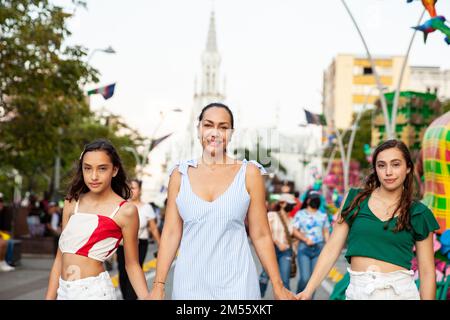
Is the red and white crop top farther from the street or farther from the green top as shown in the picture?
the street

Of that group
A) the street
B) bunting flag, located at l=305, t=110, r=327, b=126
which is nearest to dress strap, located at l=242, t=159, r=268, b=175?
the street

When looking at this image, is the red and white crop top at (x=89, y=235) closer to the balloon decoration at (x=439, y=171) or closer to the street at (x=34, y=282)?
the balloon decoration at (x=439, y=171)

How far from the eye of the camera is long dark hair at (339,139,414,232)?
4781 mm

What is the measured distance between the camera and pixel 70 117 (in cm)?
2294

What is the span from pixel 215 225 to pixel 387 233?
0.89m

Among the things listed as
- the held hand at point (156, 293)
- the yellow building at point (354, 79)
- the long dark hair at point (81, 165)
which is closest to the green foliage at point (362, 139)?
the yellow building at point (354, 79)

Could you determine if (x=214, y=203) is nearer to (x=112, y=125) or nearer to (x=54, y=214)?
(x=54, y=214)

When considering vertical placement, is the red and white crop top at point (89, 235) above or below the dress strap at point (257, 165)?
below

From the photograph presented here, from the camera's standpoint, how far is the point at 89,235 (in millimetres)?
4902

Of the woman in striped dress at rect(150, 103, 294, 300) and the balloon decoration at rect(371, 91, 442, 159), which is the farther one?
the balloon decoration at rect(371, 91, 442, 159)

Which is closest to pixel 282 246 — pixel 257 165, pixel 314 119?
pixel 257 165

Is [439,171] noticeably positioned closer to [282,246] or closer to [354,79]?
[282,246]

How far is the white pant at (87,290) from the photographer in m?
4.77

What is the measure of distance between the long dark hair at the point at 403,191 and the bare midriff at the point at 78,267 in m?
1.32
